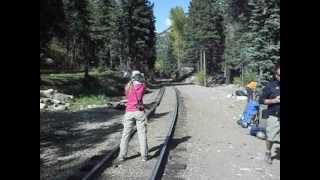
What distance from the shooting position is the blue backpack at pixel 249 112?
15.9 m

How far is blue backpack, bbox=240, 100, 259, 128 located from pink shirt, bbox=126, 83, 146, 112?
605 centimetres

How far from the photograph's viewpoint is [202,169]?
10102 millimetres

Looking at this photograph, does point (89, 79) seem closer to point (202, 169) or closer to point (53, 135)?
point (53, 135)

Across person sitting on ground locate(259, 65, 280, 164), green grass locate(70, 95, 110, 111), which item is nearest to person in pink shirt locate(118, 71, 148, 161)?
person sitting on ground locate(259, 65, 280, 164)

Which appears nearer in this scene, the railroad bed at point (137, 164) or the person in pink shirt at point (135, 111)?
the railroad bed at point (137, 164)

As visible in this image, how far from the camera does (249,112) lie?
16516mm

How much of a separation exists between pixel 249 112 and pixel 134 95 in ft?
22.0

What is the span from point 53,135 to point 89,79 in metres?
28.3

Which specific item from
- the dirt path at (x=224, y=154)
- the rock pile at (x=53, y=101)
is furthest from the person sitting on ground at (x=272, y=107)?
the rock pile at (x=53, y=101)

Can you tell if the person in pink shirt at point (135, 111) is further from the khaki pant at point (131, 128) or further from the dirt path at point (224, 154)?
the dirt path at point (224, 154)

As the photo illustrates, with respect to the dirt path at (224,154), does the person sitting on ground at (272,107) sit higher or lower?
higher

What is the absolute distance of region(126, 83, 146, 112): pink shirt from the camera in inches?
423

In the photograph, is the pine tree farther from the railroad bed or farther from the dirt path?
the railroad bed
